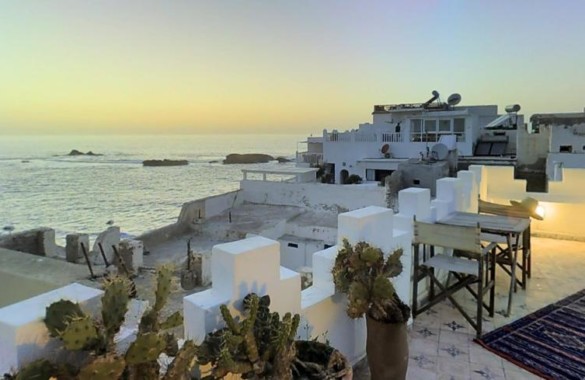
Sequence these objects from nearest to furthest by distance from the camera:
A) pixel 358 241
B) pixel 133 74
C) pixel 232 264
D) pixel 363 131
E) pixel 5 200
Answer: pixel 232 264, pixel 358 241, pixel 133 74, pixel 363 131, pixel 5 200

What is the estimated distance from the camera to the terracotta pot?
2748mm

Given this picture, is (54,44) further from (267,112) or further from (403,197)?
(267,112)

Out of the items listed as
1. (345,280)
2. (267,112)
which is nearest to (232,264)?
(345,280)

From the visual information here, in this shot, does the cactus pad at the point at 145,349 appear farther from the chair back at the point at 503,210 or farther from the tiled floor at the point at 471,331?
the chair back at the point at 503,210

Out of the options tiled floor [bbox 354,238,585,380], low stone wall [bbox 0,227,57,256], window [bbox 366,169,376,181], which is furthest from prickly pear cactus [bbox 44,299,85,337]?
window [bbox 366,169,376,181]

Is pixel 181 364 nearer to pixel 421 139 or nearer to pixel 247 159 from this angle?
pixel 421 139

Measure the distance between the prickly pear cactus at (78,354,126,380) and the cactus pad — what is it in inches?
1.9

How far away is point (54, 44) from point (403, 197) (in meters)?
12.0

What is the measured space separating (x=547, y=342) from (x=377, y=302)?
2.13 metres

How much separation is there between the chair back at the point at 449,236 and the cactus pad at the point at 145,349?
9.74ft

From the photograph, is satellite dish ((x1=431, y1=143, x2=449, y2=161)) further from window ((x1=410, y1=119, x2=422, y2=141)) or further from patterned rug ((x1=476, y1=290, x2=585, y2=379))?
patterned rug ((x1=476, y1=290, x2=585, y2=379))

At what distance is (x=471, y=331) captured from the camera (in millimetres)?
3814

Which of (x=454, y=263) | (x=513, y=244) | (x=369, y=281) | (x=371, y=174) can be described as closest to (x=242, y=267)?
(x=369, y=281)

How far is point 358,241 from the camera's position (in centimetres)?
302
